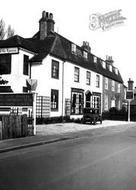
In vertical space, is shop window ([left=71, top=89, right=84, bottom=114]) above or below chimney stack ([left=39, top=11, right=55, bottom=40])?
below

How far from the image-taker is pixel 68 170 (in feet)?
23.7

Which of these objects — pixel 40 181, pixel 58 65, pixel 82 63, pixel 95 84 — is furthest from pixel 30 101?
pixel 95 84

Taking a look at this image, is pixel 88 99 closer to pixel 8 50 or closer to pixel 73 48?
pixel 73 48

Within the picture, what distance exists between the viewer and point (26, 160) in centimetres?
855

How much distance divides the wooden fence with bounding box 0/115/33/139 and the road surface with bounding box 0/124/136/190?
3.59m

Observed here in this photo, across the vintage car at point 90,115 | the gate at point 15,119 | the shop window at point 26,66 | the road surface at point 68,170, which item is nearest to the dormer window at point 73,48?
the shop window at point 26,66

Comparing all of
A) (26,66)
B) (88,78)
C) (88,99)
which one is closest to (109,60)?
(88,78)

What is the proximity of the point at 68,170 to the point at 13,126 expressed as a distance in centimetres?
740

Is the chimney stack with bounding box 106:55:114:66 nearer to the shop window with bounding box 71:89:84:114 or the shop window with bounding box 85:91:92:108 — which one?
the shop window with bounding box 85:91:92:108

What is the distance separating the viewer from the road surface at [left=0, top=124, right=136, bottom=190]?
19.1 feet

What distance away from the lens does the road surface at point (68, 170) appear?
5.82 metres

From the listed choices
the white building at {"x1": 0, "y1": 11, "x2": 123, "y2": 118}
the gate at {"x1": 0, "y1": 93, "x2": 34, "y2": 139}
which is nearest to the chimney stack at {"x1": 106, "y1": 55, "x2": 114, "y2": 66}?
the white building at {"x1": 0, "y1": 11, "x2": 123, "y2": 118}

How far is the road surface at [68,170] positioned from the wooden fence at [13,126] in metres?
3.59

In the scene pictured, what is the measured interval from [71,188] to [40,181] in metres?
0.82
